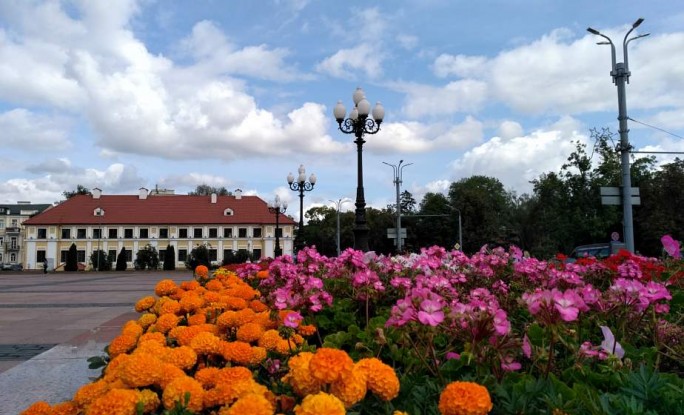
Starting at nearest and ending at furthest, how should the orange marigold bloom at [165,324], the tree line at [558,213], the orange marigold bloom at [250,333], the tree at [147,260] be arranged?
the orange marigold bloom at [250,333] < the orange marigold bloom at [165,324] < the tree line at [558,213] < the tree at [147,260]

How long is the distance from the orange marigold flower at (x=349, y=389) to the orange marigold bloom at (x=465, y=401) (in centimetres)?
21

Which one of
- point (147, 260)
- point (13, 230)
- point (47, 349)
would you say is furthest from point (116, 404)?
point (13, 230)

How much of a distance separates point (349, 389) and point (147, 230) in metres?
64.0

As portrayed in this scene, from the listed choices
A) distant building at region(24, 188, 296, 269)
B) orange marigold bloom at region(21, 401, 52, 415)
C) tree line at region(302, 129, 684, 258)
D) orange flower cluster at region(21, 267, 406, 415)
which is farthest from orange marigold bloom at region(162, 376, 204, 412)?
distant building at region(24, 188, 296, 269)

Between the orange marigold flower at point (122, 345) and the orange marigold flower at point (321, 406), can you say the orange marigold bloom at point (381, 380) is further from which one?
the orange marigold flower at point (122, 345)

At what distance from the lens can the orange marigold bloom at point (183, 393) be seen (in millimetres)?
1508

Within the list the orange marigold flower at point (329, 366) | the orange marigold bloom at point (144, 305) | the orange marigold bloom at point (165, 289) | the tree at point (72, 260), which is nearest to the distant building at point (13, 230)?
the tree at point (72, 260)

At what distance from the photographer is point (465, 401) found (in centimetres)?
120

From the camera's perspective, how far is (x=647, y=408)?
1358 millimetres

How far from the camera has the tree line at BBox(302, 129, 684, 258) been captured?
89.7ft

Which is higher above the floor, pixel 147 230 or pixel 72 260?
pixel 147 230

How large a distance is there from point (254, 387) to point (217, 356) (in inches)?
26.0

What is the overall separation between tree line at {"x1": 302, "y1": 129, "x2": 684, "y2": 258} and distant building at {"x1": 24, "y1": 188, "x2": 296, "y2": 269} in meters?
13.1

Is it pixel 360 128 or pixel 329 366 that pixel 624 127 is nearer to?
pixel 360 128
